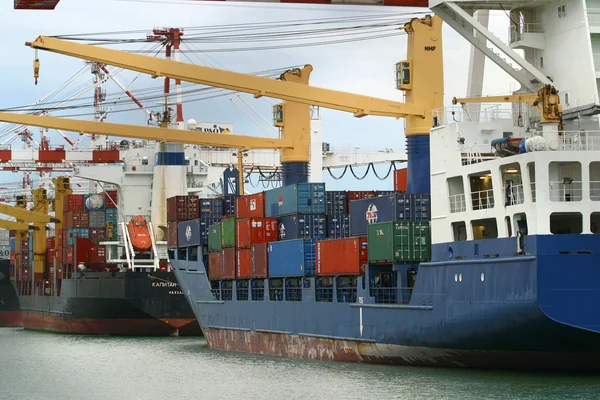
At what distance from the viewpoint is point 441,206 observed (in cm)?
2973

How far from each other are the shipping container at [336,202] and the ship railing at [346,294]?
11.2ft

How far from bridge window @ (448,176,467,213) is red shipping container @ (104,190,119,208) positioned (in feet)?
102

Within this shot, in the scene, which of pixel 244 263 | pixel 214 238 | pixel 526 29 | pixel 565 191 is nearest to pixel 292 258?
pixel 244 263

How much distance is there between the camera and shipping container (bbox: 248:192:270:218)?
126ft

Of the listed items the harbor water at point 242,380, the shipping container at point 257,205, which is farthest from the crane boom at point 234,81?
the harbor water at point 242,380

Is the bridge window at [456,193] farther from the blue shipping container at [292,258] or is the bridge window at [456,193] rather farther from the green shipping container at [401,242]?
the blue shipping container at [292,258]

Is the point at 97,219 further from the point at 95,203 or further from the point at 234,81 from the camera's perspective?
the point at 234,81

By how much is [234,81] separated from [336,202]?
5.03m

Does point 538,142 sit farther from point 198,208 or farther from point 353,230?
point 198,208

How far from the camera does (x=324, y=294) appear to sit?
3419 cm

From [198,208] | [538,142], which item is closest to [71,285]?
[198,208]

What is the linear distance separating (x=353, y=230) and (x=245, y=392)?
7583 millimetres

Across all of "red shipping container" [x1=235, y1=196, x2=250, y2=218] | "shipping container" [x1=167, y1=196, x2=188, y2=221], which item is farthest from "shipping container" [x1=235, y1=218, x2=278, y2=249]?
"shipping container" [x1=167, y1=196, x2=188, y2=221]

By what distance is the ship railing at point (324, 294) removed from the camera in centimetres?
3384
